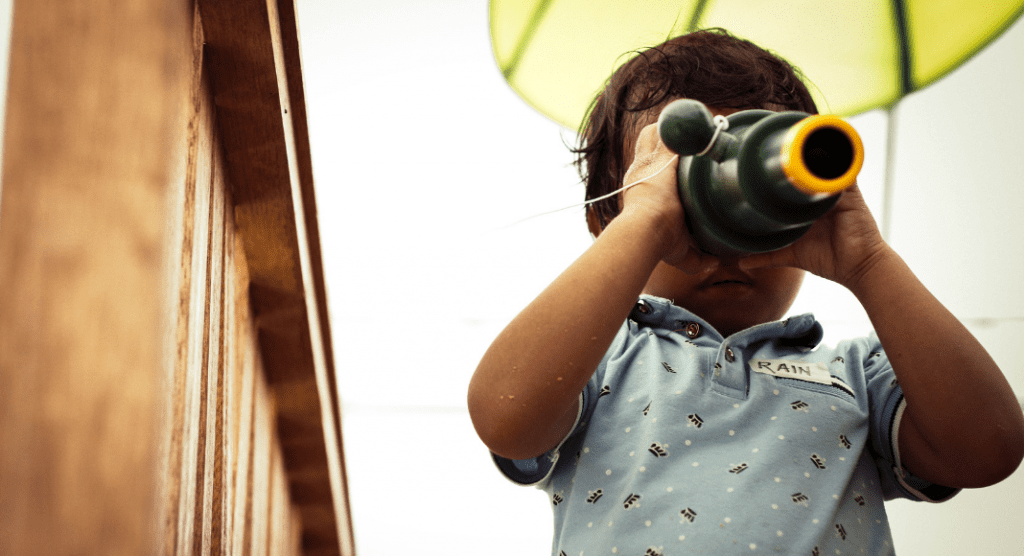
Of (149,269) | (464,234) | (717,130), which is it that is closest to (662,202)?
(717,130)

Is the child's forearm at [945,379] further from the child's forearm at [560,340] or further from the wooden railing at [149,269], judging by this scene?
the wooden railing at [149,269]

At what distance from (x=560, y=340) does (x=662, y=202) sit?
0.13m

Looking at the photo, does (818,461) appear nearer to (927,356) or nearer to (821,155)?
(927,356)

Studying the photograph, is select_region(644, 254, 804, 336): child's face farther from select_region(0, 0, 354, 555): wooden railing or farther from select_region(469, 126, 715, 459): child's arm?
select_region(0, 0, 354, 555): wooden railing

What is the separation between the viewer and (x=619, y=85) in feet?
2.33

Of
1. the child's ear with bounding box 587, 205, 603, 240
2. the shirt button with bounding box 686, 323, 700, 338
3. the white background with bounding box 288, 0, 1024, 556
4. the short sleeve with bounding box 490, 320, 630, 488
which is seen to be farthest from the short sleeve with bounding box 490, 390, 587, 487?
the white background with bounding box 288, 0, 1024, 556

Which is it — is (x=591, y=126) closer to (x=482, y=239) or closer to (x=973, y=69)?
(x=482, y=239)

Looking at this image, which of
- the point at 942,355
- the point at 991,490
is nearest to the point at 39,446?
the point at 942,355

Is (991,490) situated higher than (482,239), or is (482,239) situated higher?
(482,239)

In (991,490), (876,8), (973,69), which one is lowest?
(991,490)

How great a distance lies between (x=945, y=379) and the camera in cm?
49

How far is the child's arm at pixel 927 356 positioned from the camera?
484 millimetres

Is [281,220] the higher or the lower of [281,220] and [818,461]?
the higher

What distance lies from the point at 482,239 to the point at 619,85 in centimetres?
70
